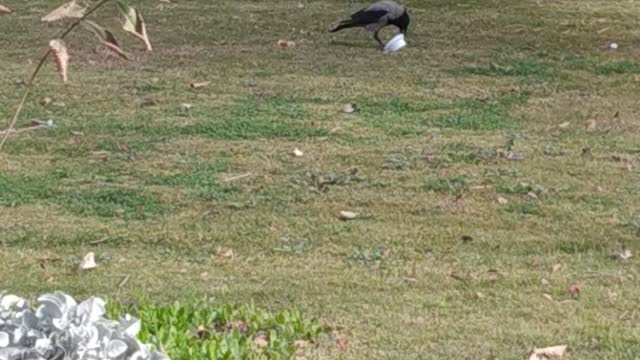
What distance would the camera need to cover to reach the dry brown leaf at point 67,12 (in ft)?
6.77

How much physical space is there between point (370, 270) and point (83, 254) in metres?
1.21

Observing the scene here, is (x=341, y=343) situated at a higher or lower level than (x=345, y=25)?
higher

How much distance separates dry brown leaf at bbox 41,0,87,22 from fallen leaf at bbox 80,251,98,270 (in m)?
2.48

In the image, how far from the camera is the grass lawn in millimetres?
4133

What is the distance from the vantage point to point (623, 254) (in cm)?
466

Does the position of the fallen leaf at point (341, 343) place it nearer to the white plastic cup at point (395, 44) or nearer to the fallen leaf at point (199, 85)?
the fallen leaf at point (199, 85)

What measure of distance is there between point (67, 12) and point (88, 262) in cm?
261

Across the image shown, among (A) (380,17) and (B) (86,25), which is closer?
(B) (86,25)

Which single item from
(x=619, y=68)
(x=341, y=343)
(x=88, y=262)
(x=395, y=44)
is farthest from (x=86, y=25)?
(x=395, y=44)

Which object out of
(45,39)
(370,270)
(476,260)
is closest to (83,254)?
(370,270)

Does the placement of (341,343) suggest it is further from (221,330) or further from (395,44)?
(395,44)

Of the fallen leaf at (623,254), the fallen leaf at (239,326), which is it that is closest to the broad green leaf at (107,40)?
the fallen leaf at (239,326)

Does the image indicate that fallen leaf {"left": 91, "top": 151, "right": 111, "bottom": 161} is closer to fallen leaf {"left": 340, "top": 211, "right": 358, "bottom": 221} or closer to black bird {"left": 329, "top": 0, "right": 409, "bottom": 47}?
fallen leaf {"left": 340, "top": 211, "right": 358, "bottom": 221}

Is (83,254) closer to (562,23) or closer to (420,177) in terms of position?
A: (420,177)
